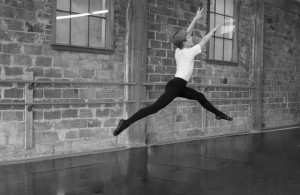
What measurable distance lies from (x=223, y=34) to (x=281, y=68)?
331 centimetres

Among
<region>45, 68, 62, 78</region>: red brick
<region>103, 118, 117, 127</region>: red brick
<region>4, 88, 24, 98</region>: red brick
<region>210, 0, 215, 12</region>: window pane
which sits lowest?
<region>103, 118, 117, 127</region>: red brick

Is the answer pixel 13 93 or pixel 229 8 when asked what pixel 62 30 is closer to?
pixel 13 93

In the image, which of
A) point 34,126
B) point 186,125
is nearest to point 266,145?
point 186,125

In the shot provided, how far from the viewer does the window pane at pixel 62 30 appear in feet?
A: 23.9

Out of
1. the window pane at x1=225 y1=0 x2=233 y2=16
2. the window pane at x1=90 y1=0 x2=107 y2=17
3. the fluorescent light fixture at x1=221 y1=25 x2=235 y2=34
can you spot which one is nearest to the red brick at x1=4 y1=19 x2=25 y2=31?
the window pane at x1=90 y1=0 x2=107 y2=17

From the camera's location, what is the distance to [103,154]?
24.7ft

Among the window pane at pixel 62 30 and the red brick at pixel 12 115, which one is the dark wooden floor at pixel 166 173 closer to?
the red brick at pixel 12 115

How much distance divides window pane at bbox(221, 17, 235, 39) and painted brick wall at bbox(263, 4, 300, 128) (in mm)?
1694

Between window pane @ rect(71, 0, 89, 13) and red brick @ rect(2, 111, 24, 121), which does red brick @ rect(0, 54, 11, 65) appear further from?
window pane @ rect(71, 0, 89, 13)

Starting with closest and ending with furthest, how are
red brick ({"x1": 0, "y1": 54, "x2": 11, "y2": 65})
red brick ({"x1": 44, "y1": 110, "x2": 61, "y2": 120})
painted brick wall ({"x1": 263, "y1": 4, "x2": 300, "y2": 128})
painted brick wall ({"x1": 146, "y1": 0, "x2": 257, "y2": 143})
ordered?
red brick ({"x1": 0, "y1": 54, "x2": 11, "y2": 65})
red brick ({"x1": 44, "y1": 110, "x2": 61, "y2": 120})
painted brick wall ({"x1": 146, "y1": 0, "x2": 257, "y2": 143})
painted brick wall ({"x1": 263, "y1": 4, "x2": 300, "y2": 128})

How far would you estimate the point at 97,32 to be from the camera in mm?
7980

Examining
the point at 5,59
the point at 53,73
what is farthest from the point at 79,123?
the point at 5,59

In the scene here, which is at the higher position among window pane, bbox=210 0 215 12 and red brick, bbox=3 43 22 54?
window pane, bbox=210 0 215 12

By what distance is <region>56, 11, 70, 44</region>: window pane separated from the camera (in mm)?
7297
